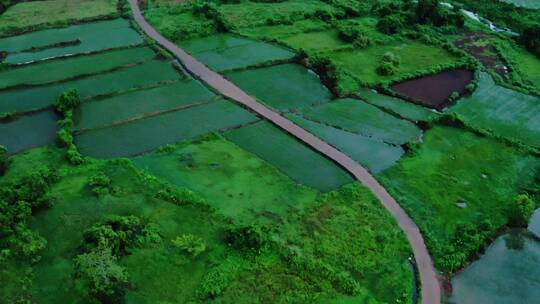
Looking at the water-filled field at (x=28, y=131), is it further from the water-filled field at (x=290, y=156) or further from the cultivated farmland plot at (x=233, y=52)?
the cultivated farmland plot at (x=233, y=52)

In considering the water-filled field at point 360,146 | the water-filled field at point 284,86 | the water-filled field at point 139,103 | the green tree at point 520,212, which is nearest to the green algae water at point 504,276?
the green tree at point 520,212

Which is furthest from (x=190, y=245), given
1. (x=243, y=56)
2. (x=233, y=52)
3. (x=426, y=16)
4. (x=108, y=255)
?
(x=426, y=16)

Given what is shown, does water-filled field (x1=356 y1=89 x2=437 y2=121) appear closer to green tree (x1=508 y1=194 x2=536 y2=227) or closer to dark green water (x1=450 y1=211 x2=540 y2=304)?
green tree (x1=508 y1=194 x2=536 y2=227)

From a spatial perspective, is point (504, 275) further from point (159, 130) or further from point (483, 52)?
point (483, 52)

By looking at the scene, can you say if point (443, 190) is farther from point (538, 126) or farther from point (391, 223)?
point (538, 126)

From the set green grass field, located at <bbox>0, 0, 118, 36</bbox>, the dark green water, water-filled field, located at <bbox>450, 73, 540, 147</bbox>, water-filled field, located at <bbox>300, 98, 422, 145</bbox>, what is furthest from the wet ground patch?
green grass field, located at <bbox>0, 0, 118, 36</bbox>

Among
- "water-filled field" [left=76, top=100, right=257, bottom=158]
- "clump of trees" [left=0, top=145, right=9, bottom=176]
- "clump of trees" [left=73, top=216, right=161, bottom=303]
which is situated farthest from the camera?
"water-filled field" [left=76, top=100, right=257, bottom=158]
